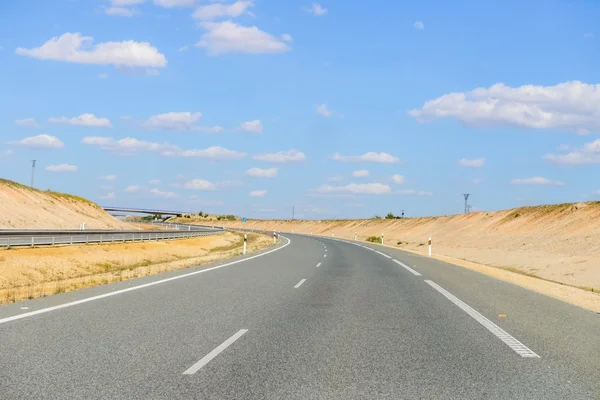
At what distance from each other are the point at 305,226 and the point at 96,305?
152384 mm

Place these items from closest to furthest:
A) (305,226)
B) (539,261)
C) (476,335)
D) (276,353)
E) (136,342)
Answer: (276,353)
(136,342)
(476,335)
(539,261)
(305,226)

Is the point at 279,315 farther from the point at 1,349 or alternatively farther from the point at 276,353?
the point at 1,349

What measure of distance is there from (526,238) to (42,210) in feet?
171

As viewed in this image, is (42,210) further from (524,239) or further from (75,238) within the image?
(524,239)

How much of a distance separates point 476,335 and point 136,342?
15.3 feet

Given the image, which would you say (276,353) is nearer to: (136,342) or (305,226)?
(136,342)

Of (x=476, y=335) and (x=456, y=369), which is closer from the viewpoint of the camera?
(x=456, y=369)

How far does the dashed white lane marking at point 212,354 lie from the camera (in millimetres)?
6405

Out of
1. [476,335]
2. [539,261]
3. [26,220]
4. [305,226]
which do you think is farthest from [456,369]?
[305,226]

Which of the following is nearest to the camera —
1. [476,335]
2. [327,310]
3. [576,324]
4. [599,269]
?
[476,335]

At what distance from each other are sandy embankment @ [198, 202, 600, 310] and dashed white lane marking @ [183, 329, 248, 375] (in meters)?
14.0

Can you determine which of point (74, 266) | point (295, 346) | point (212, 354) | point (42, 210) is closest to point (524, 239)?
point (74, 266)

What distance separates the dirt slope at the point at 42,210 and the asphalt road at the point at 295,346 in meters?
50.6

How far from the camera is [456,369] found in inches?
261
